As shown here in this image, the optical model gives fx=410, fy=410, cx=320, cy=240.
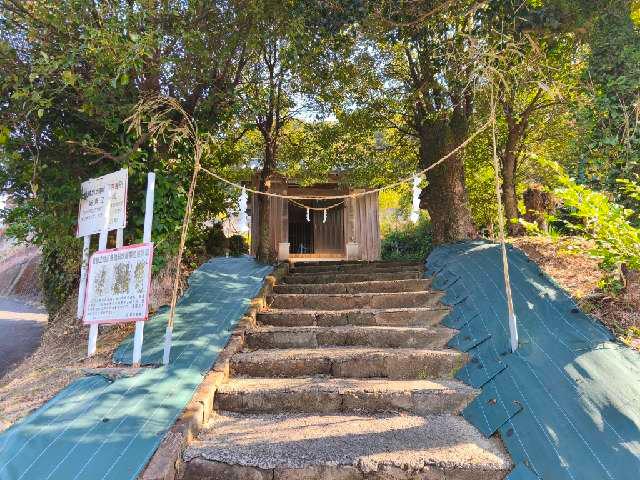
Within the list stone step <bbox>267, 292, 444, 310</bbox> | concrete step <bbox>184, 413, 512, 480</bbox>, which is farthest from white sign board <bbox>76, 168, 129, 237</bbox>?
stone step <bbox>267, 292, 444, 310</bbox>

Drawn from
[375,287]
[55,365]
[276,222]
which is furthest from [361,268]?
[276,222]

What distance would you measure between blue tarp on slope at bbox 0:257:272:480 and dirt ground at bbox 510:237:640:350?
3.37m

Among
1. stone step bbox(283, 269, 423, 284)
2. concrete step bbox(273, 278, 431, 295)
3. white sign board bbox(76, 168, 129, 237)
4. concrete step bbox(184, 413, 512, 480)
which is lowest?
concrete step bbox(184, 413, 512, 480)

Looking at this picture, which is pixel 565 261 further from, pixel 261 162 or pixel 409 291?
pixel 261 162

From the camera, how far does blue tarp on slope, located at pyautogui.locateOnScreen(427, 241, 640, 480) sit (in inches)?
90.9

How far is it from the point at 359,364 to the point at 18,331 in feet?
34.4

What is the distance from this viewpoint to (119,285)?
3.86 m

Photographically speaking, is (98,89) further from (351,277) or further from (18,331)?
(18,331)

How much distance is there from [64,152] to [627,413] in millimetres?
5831

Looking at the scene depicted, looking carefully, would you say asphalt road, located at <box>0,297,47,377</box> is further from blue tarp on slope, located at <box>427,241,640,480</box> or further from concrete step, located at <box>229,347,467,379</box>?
blue tarp on slope, located at <box>427,241,640,480</box>

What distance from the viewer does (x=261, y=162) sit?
1083 centimetres

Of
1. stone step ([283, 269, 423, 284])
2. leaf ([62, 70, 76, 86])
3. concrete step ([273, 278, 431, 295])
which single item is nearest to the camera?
leaf ([62, 70, 76, 86])

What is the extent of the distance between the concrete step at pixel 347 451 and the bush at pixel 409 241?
40.7ft

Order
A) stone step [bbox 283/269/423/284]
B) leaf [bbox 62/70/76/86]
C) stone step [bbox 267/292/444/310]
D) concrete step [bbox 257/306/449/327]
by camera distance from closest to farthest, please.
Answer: leaf [bbox 62/70/76/86], concrete step [bbox 257/306/449/327], stone step [bbox 267/292/444/310], stone step [bbox 283/269/423/284]
